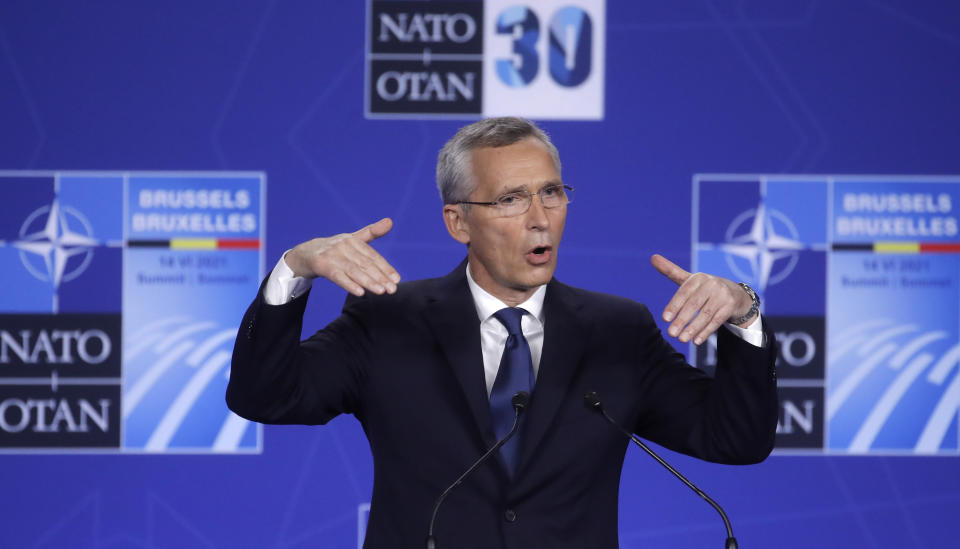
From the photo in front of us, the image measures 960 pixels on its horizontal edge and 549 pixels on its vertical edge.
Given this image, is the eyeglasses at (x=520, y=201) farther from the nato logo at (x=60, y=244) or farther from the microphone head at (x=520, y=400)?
the nato logo at (x=60, y=244)

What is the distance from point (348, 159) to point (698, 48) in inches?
44.9

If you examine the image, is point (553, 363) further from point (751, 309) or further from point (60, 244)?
point (60, 244)

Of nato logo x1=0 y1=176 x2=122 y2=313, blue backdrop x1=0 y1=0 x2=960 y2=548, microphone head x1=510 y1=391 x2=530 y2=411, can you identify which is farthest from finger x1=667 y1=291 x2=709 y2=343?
nato logo x1=0 y1=176 x2=122 y2=313

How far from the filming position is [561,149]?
118 inches

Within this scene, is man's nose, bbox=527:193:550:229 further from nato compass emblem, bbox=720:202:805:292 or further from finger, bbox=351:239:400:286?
nato compass emblem, bbox=720:202:805:292

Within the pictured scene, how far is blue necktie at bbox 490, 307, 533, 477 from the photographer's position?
165 cm

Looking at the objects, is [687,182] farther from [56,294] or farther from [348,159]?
[56,294]

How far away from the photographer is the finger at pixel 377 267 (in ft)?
4.76

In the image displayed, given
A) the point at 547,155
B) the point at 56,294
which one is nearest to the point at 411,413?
the point at 547,155

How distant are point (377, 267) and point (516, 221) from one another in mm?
321

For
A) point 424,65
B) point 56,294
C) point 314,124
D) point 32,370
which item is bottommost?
point 32,370

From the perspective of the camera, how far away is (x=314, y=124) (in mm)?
3002

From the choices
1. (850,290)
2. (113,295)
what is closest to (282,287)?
(113,295)

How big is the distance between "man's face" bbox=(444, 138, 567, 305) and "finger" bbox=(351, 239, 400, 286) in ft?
0.94
